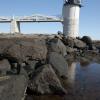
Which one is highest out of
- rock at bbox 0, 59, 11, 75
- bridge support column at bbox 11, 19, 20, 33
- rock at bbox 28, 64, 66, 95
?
bridge support column at bbox 11, 19, 20, 33

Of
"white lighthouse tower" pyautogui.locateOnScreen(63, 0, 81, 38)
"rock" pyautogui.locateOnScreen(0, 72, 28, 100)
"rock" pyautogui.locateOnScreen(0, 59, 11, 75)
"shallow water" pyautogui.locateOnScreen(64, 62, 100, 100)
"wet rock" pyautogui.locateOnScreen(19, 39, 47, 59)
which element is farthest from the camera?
"white lighthouse tower" pyautogui.locateOnScreen(63, 0, 81, 38)

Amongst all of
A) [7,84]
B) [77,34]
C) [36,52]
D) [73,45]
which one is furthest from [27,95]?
[77,34]

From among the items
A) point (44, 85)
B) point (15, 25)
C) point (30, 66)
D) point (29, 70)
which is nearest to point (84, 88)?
point (44, 85)

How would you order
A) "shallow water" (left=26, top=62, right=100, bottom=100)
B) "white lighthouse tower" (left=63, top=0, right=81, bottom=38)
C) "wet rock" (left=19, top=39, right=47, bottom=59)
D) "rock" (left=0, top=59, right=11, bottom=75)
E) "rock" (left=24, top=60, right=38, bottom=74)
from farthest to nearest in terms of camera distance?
"white lighthouse tower" (left=63, top=0, right=81, bottom=38), "wet rock" (left=19, top=39, right=47, bottom=59), "rock" (left=24, top=60, right=38, bottom=74), "rock" (left=0, top=59, right=11, bottom=75), "shallow water" (left=26, top=62, right=100, bottom=100)

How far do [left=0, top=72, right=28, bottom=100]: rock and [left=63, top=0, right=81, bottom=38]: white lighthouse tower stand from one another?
41.4 metres


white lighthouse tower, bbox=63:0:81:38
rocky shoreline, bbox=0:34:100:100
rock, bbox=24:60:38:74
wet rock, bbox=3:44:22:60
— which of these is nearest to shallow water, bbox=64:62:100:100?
rocky shoreline, bbox=0:34:100:100

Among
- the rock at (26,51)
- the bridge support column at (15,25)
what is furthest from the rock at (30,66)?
the bridge support column at (15,25)

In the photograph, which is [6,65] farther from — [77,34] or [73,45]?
[77,34]

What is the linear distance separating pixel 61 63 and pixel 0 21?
38.8m

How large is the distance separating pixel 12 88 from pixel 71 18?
43.1m

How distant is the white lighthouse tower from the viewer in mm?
50469

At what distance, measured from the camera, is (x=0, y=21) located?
52.2m

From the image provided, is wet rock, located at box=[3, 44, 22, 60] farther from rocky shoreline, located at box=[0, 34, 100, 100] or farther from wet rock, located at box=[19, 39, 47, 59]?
wet rock, located at box=[19, 39, 47, 59]

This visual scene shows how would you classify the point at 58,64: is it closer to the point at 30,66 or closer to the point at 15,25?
the point at 30,66
